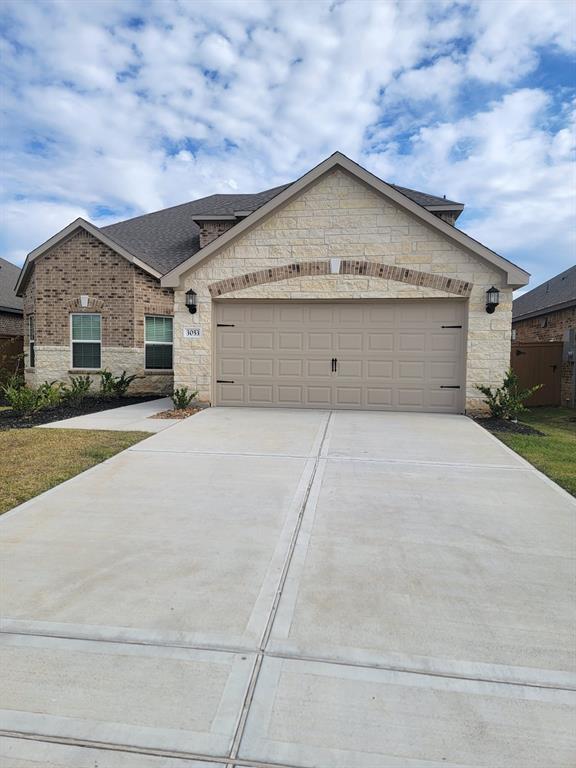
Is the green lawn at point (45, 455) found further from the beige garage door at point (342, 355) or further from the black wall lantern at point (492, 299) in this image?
the black wall lantern at point (492, 299)

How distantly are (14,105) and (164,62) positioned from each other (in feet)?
17.8

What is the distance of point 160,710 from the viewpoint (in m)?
2.04

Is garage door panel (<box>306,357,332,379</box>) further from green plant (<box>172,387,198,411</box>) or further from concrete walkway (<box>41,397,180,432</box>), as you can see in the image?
concrete walkway (<box>41,397,180,432</box>)

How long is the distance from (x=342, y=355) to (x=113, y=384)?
22.0ft

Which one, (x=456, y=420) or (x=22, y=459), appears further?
(x=456, y=420)

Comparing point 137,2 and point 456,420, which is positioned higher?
point 137,2

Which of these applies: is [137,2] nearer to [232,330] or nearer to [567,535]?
[232,330]

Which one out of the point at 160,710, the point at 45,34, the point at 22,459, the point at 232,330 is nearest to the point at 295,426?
the point at 232,330

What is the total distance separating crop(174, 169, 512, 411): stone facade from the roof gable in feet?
0.48

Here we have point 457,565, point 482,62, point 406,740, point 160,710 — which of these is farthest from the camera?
point 482,62

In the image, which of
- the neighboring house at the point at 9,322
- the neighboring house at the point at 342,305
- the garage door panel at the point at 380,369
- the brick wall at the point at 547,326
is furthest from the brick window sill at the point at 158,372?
the brick wall at the point at 547,326

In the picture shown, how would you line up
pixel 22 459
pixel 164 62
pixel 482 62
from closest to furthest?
pixel 22 459
pixel 482 62
pixel 164 62

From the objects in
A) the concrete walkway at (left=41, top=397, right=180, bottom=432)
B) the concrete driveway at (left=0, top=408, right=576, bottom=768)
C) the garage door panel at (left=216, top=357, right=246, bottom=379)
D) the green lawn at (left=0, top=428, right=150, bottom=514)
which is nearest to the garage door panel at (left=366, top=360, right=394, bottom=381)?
the garage door panel at (left=216, top=357, right=246, bottom=379)

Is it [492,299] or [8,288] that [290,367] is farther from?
[8,288]
